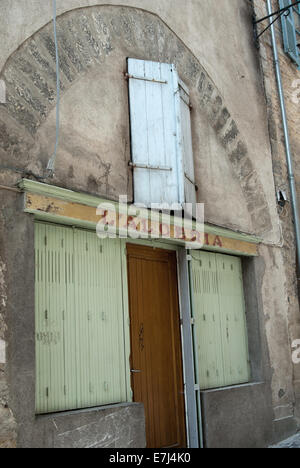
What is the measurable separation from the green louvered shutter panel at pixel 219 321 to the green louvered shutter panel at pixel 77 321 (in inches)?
51.5

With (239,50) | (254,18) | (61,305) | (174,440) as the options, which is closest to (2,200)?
(61,305)

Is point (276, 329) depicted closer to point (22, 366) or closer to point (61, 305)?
point (61, 305)

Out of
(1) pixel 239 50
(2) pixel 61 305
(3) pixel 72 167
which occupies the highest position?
(1) pixel 239 50

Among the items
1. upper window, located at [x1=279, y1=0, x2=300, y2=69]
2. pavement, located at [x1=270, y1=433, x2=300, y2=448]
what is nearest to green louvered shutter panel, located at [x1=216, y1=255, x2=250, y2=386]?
pavement, located at [x1=270, y1=433, x2=300, y2=448]

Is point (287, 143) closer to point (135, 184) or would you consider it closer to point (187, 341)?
point (135, 184)

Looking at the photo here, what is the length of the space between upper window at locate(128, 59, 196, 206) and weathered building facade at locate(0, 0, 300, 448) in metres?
0.08

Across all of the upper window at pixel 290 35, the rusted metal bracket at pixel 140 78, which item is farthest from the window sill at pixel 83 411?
the upper window at pixel 290 35

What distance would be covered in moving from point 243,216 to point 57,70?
3.51 meters

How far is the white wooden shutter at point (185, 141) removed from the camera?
6.05 metres

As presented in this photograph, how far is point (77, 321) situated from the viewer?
16.1 feet

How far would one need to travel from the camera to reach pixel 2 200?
4.32 metres

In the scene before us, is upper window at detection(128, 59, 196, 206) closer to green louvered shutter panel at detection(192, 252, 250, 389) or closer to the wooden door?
the wooden door

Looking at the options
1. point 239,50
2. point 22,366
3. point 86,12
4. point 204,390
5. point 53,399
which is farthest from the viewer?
point 239,50

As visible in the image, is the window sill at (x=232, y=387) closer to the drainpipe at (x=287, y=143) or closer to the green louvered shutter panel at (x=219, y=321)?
the green louvered shutter panel at (x=219, y=321)
